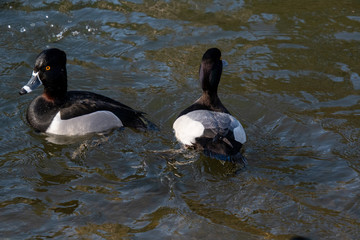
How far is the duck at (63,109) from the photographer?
659cm

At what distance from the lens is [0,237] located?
4.71 metres

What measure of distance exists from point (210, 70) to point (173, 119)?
3.22 ft

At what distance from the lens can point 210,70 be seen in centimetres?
646

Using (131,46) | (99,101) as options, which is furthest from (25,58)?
(99,101)

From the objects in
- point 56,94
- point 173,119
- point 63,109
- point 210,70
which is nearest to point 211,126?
point 210,70

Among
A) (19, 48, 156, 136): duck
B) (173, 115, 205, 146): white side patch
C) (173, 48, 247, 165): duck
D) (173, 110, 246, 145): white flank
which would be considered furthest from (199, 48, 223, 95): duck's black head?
(19, 48, 156, 136): duck

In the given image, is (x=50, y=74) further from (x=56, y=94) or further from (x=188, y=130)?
(x=188, y=130)

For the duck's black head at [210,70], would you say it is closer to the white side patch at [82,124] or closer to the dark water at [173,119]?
the dark water at [173,119]

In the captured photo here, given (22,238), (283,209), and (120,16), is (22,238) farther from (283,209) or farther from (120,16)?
(120,16)

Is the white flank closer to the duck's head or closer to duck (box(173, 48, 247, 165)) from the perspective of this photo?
duck (box(173, 48, 247, 165))

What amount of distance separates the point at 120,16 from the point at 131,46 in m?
1.14

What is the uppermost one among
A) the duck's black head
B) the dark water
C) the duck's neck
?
the duck's black head

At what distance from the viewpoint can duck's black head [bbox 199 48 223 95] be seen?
21.1 feet

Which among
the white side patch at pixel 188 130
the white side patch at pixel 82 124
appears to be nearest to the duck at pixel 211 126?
the white side patch at pixel 188 130
